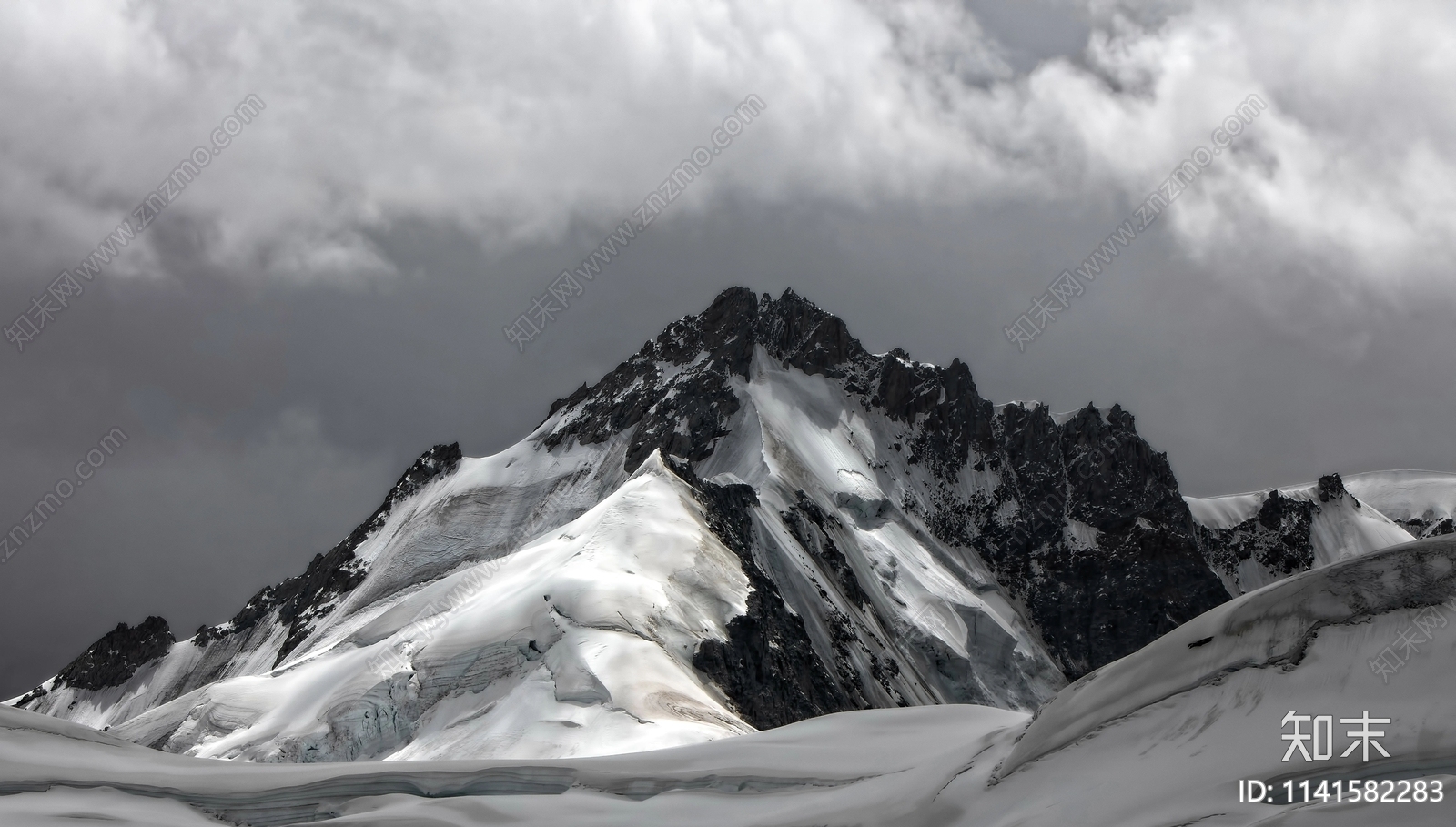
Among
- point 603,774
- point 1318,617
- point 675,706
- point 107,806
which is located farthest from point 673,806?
point 675,706

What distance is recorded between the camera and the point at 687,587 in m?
74.0

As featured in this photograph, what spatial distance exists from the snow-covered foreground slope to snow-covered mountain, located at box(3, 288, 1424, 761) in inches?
556

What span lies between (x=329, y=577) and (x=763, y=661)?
259ft

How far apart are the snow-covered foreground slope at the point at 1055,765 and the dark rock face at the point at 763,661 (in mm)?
52876

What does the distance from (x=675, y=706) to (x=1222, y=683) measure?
4700 cm

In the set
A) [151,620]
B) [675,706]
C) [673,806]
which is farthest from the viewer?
[151,620]

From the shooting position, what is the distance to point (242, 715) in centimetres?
6669

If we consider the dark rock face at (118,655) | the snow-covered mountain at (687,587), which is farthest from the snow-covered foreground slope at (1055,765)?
the dark rock face at (118,655)

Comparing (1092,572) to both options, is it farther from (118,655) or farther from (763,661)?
(118,655)

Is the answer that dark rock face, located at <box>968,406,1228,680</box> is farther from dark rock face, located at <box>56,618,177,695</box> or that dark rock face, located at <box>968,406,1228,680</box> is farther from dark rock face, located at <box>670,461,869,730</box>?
dark rock face, located at <box>56,618,177,695</box>

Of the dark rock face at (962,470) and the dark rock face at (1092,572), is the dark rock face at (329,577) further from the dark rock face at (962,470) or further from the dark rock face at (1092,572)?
the dark rock face at (1092,572)

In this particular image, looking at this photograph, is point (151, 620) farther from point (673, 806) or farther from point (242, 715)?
point (673, 806)

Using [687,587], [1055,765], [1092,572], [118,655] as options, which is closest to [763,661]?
[687,587]

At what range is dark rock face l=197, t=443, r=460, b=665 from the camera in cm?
13175
